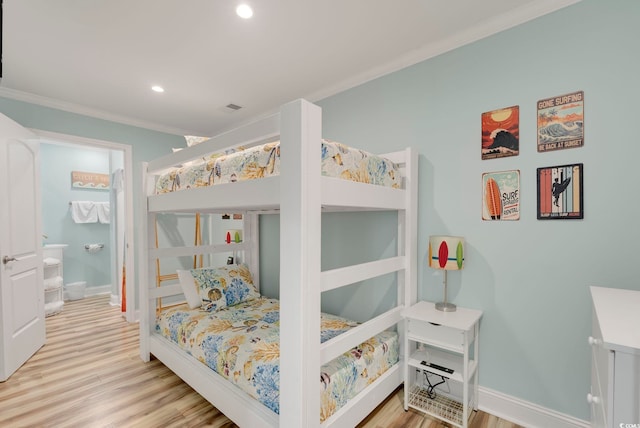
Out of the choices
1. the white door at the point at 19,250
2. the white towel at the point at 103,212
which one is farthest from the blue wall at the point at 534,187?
the white towel at the point at 103,212

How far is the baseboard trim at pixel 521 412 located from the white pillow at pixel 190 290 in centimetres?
222

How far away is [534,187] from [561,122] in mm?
374

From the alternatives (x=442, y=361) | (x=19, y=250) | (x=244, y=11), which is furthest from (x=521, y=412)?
(x=19, y=250)

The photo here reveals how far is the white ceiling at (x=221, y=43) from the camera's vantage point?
5.59 feet

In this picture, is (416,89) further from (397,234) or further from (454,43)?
(397,234)

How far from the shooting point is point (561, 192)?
5.42 feet

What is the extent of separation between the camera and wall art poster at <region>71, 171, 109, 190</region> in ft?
16.0

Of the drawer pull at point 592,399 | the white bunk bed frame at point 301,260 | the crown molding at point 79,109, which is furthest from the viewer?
the crown molding at point 79,109

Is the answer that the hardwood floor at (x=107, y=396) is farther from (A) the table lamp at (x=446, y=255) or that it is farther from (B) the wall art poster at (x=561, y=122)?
(B) the wall art poster at (x=561, y=122)

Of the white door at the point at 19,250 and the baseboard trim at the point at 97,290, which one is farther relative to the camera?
the baseboard trim at the point at 97,290

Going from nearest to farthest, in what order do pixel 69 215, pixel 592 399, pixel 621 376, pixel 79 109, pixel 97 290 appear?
pixel 621 376 < pixel 592 399 < pixel 79 109 < pixel 69 215 < pixel 97 290

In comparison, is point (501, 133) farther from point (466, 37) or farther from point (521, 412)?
point (521, 412)

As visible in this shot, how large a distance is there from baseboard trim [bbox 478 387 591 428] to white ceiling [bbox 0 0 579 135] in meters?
2.26

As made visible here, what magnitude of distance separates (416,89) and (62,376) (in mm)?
3474
